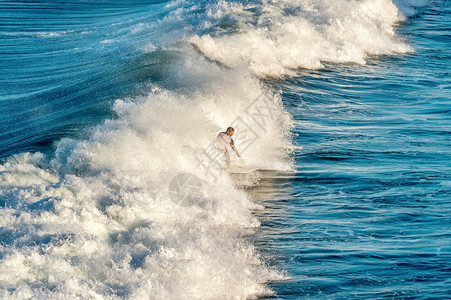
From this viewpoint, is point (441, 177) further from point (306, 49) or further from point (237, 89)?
point (306, 49)

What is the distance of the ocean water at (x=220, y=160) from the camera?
29.0ft

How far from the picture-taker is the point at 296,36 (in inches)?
909

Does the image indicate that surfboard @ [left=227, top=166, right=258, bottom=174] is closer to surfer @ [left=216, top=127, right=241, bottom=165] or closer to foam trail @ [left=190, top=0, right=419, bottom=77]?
surfer @ [left=216, top=127, right=241, bottom=165]

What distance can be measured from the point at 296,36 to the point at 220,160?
1063 centimetres

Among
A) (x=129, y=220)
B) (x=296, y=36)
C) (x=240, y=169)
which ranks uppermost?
(x=296, y=36)

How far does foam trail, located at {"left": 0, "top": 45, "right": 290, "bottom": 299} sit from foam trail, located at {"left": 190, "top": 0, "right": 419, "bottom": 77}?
6.26 metres

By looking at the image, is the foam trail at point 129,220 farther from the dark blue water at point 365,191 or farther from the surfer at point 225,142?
the dark blue water at point 365,191

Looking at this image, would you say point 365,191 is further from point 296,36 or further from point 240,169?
point 296,36

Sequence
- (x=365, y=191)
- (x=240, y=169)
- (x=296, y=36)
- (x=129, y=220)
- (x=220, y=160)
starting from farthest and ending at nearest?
1. (x=296, y=36)
2. (x=240, y=169)
3. (x=220, y=160)
4. (x=365, y=191)
5. (x=129, y=220)

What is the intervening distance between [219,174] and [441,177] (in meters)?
4.16

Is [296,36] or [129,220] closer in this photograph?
[129,220]

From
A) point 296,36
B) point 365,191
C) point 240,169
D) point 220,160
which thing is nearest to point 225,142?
point 220,160

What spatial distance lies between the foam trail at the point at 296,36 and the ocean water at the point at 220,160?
0.08 metres

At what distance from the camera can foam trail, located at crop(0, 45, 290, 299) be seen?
827cm
